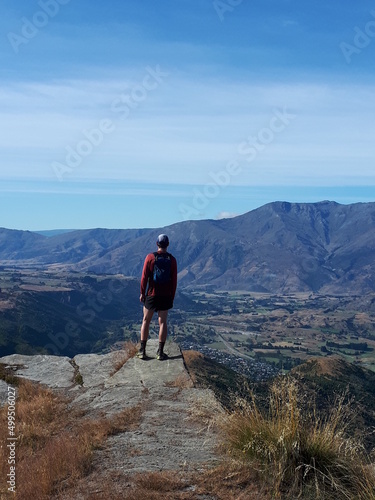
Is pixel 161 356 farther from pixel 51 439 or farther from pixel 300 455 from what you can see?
pixel 300 455

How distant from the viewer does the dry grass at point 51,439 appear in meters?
5.60

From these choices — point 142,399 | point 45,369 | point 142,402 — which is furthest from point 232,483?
point 45,369

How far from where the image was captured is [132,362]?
11.3 meters

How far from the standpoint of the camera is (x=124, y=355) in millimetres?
12586

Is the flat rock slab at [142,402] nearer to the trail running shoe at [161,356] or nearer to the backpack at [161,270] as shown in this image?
the trail running shoe at [161,356]

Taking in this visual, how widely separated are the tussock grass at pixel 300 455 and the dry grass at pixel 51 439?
1914mm

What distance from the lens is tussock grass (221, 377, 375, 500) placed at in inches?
202

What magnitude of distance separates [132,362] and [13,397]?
104 inches

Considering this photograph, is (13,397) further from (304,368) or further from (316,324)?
(316,324)

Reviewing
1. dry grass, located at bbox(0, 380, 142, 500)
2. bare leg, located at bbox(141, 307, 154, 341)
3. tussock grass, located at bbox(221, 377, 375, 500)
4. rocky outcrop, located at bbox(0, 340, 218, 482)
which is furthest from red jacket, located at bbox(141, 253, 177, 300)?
tussock grass, located at bbox(221, 377, 375, 500)

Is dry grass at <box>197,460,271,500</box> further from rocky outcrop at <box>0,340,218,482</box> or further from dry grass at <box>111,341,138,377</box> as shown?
dry grass at <box>111,341,138,377</box>

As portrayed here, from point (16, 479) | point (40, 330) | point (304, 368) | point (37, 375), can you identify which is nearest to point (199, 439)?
point (16, 479)

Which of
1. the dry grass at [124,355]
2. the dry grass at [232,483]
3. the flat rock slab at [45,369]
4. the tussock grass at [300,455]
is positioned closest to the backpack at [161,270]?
the dry grass at [124,355]

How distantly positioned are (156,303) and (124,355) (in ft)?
7.99
